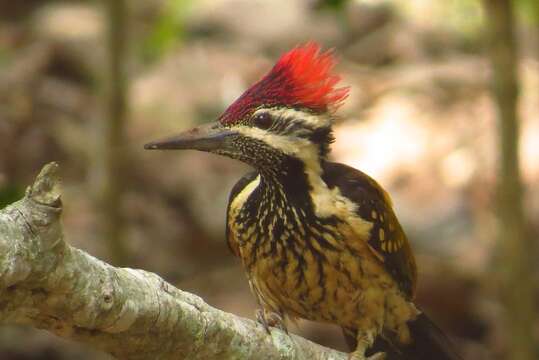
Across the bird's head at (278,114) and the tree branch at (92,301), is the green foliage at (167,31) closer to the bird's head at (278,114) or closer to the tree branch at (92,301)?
the bird's head at (278,114)

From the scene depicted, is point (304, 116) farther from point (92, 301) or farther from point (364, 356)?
point (92, 301)

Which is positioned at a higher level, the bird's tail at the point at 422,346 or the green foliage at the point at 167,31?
the green foliage at the point at 167,31

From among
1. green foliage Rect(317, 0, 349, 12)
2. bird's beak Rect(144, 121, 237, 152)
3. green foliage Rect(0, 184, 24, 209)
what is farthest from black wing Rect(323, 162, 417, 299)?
green foliage Rect(0, 184, 24, 209)

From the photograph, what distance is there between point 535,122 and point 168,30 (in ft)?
10.7

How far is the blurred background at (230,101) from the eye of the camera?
6387mm

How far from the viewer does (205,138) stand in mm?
4082

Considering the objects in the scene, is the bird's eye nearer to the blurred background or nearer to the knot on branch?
the knot on branch

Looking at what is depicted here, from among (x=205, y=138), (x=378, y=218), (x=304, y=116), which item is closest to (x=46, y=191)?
(x=205, y=138)

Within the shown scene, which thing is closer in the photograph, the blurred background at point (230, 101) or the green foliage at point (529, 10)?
the blurred background at point (230, 101)

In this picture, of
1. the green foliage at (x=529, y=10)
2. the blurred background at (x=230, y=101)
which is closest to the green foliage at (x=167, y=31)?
the blurred background at (x=230, y=101)

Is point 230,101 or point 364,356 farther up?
point 230,101

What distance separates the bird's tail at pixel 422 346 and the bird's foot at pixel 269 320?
2.60ft

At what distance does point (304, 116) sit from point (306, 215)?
0.40 meters

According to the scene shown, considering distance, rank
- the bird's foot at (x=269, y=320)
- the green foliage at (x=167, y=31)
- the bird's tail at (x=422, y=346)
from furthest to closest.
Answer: the green foliage at (x=167, y=31) → the bird's tail at (x=422, y=346) → the bird's foot at (x=269, y=320)
